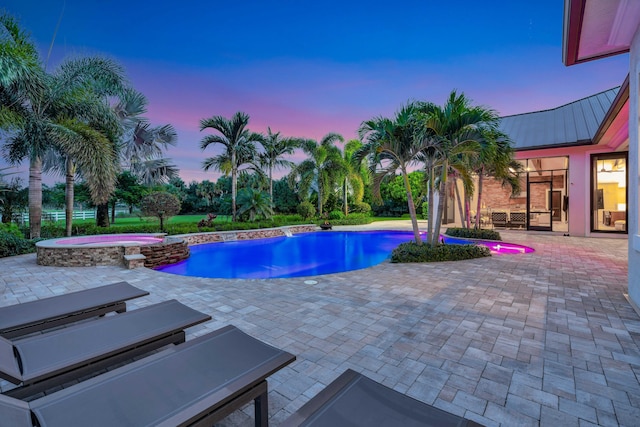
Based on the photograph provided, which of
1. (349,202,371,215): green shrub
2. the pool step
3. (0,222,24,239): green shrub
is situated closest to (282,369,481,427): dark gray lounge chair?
the pool step

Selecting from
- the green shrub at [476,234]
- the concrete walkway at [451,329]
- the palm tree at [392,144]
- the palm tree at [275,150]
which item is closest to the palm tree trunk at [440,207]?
the palm tree at [392,144]

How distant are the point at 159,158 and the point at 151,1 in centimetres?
834

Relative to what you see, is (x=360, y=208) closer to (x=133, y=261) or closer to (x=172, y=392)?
(x=133, y=261)

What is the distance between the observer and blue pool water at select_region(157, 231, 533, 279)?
9.45m

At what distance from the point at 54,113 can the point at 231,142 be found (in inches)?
309

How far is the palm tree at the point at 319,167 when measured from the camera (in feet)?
69.1

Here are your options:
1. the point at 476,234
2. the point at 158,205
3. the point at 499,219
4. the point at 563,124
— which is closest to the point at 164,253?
the point at 158,205

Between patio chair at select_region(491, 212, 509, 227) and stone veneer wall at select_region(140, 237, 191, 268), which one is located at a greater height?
patio chair at select_region(491, 212, 509, 227)

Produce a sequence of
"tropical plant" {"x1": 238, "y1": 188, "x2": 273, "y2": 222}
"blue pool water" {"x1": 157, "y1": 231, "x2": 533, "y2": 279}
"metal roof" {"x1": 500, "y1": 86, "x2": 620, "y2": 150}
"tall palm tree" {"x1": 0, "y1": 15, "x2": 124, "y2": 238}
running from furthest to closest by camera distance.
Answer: "tropical plant" {"x1": 238, "y1": 188, "x2": 273, "y2": 222}
"metal roof" {"x1": 500, "y1": 86, "x2": 620, "y2": 150}
"tall palm tree" {"x1": 0, "y1": 15, "x2": 124, "y2": 238}
"blue pool water" {"x1": 157, "y1": 231, "x2": 533, "y2": 279}

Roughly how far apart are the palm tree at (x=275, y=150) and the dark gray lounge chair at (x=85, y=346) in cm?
1706

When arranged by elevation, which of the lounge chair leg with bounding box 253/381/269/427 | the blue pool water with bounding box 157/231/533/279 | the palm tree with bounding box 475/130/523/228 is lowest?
the blue pool water with bounding box 157/231/533/279

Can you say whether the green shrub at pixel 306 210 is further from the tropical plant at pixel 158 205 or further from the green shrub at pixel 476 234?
the green shrub at pixel 476 234

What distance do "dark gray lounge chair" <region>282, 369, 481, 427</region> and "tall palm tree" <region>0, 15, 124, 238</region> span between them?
12.5 m

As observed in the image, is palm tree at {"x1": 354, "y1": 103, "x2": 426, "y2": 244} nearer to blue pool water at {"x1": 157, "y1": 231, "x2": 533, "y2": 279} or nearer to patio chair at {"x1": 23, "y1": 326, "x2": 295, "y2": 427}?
blue pool water at {"x1": 157, "y1": 231, "x2": 533, "y2": 279}
